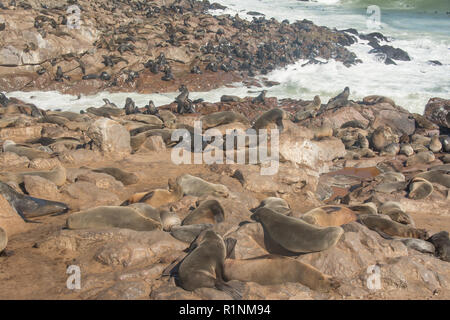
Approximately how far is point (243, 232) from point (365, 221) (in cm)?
165

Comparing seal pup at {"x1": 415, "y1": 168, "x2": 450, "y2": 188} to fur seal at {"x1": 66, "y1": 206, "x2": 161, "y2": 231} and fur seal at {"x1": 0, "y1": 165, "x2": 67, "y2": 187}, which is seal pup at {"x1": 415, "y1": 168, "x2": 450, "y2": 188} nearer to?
fur seal at {"x1": 66, "y1": 206, "x2": 161, "y2": 231}

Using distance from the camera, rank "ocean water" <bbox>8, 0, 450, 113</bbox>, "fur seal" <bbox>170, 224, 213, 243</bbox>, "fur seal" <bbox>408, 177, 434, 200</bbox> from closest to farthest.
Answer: "fur seal" <bbox>170, 224, 213, 243</bbox> < "fur seal" <bbox>408, 177, 434, 200</bbox> < "ocean water" <bbox>8, 0, 450, 113</bbox>

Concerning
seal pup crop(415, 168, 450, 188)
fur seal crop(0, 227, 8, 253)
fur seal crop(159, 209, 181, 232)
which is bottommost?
seal pup crop(415, 168, 450, 188)

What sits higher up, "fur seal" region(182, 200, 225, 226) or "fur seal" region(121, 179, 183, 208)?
"fur seal" region(182, 200, 225, 226)

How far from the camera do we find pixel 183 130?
914 centimetres

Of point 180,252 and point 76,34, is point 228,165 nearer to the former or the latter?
point 180,252

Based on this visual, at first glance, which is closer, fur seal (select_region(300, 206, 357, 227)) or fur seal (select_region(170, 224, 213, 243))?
fur seal (select_region(170, 224, 213, 243))

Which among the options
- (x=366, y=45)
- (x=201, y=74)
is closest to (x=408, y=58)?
(x=366, y=45)

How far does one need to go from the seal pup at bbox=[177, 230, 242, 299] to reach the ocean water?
44.7 feet

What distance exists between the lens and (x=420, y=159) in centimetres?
955

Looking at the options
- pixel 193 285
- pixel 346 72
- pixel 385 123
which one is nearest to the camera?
pixel 193 285

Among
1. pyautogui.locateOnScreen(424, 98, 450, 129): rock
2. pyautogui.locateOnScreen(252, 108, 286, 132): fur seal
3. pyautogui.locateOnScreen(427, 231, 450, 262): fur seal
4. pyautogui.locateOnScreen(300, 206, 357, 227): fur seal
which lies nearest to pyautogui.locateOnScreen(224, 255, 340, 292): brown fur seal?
pyautogui.locateOnScreen(300, 206, 357, 227): fur seal

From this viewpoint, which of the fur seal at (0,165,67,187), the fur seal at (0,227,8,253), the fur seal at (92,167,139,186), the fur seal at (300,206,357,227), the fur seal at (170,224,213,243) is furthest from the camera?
the fur seal at (92,167,139,186)

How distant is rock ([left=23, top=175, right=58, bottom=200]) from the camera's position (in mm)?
5570
